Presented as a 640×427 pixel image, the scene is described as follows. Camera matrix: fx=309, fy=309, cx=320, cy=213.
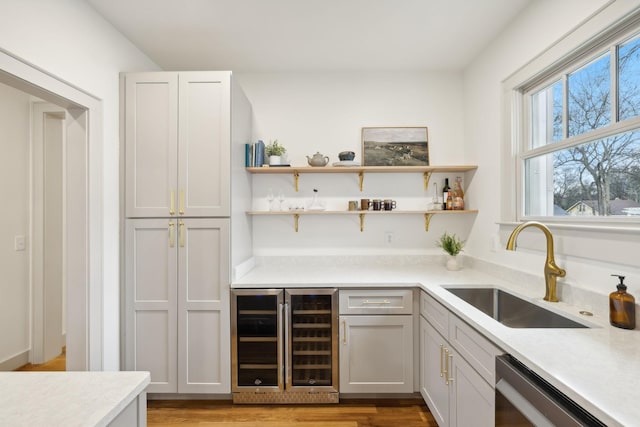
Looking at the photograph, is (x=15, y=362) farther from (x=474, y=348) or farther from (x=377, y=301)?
(x=474, y=348)

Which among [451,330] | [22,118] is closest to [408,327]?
[451,330]

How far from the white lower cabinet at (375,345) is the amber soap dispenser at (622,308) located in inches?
43.7

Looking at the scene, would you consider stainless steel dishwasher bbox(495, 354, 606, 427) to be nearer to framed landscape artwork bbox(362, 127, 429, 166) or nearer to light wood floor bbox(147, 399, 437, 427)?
light wood floor bbox(147, 399, 437, 427)

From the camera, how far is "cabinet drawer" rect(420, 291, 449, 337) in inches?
70.6

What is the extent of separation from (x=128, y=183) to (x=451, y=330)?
2.33 m

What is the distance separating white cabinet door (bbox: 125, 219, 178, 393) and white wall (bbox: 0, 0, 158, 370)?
0.10 meters

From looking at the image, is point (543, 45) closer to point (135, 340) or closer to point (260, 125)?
point (260, 125)

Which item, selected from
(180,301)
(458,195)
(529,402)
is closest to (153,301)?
(180,301)

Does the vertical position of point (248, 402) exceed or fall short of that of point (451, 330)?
it falls short

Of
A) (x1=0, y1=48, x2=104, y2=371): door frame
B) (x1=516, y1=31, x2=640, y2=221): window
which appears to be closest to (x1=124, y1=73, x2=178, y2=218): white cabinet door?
(x1=0, y1=48, x2=104, y2=371): door frame

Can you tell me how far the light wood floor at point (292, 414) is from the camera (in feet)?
6.78

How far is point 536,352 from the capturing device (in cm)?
108

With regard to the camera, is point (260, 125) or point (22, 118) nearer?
point (22, 118)

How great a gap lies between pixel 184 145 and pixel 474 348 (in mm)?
2188
